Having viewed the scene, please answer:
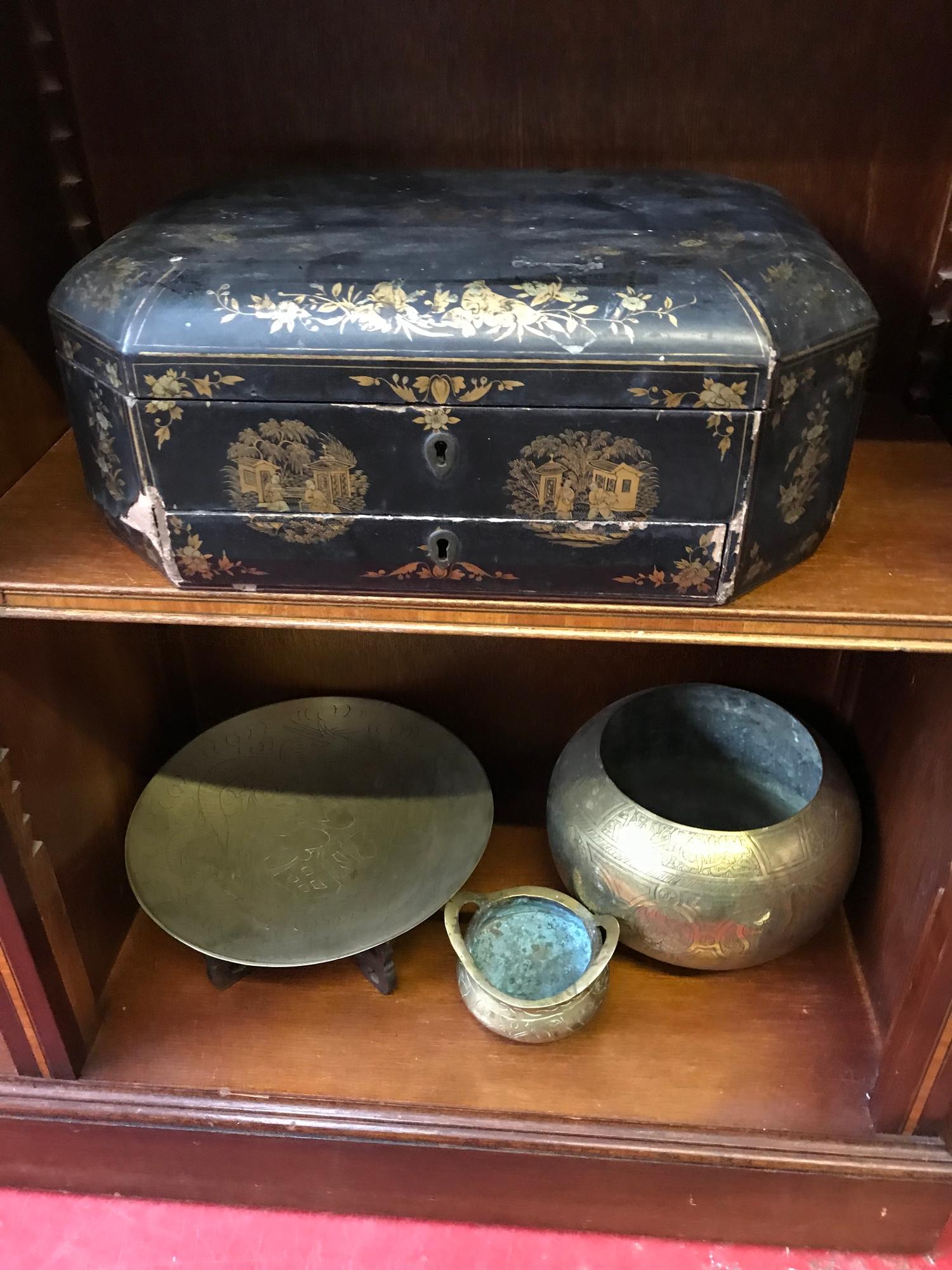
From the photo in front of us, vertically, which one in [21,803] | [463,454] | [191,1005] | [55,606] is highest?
[463,454]

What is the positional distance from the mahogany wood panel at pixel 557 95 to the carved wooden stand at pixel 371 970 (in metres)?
0.71

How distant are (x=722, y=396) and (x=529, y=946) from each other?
24.5 inches

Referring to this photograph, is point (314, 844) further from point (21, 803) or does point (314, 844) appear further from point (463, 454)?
point (463, 454)

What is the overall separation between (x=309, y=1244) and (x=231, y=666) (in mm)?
577

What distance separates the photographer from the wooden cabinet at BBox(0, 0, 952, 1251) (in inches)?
28.3

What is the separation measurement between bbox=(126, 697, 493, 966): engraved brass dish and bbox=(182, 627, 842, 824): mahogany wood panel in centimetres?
4

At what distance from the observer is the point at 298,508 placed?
0.63m

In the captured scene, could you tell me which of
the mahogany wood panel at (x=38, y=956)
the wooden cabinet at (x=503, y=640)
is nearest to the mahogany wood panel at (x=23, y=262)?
the wooden cabinet at (x=503, y=640)

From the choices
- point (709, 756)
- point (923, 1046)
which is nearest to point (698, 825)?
point (709, 756)

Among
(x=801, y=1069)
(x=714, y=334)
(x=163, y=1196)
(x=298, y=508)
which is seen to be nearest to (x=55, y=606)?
(x=298, y=508)

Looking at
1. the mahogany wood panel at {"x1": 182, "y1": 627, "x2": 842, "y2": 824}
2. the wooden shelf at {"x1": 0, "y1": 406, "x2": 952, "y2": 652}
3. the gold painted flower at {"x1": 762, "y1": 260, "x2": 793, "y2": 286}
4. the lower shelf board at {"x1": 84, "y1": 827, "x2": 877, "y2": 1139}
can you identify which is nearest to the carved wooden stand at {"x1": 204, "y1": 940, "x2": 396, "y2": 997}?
the lower shelf board at {"x1": 84, "y1": 827, "x2": 877, "y2": 1139}

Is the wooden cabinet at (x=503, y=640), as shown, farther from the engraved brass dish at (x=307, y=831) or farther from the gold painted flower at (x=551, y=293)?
the gold painted flower at (x=551, y=293)

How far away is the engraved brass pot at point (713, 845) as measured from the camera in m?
0.87

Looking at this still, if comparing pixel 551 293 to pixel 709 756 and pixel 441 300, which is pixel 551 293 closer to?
pixel 441 300
